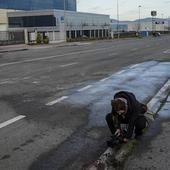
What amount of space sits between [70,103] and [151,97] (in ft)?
6.94

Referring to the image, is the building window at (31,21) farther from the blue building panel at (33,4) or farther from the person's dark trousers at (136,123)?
the person's dark trousers at (136,123)

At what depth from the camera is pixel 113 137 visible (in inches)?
267

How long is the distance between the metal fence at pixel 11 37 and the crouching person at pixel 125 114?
2248 inches

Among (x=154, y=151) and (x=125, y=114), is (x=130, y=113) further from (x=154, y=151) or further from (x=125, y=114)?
(x=154, y=151)

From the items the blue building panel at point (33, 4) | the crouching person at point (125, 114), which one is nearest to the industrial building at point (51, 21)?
the blue building panel at point (33, 4)

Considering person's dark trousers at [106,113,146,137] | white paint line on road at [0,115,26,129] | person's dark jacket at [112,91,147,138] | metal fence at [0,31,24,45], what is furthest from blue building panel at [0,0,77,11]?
person's dark jacket at [112,91,147,138]

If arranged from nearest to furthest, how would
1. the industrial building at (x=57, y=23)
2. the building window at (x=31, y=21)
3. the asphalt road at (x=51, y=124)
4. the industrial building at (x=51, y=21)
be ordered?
the asphalt road at (x=51, y=124), the industrial building at (x=51, y=21), the industrial building at (x=57, y=23), the building window at (x=31, y=21)

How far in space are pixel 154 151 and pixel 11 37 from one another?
62448 millimetres

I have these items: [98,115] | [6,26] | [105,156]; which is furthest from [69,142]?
[6,26]

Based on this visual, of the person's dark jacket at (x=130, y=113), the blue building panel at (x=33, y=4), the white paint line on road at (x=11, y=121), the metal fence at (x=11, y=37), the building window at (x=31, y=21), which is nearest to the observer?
the person's dark jacket at (x=130, y=113)

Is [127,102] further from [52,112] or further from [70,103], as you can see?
[70,103]

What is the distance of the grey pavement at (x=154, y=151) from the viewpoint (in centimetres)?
584

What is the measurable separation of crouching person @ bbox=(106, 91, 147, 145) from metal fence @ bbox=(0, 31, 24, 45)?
57.1 metres

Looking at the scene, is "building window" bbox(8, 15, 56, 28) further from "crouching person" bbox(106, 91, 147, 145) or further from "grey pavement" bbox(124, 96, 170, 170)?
"crouching person" bbox(106, 91, 147, 145)
